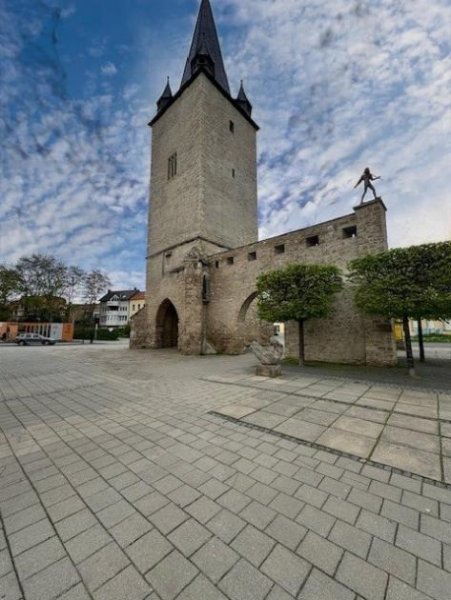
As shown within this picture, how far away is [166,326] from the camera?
63.5 ft

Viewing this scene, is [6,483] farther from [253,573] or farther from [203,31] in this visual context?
[203,31]

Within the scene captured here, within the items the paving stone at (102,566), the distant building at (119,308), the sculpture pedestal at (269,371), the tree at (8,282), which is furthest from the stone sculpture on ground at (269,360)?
the distant building at (119,308)

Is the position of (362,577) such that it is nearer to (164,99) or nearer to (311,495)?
(311,495)

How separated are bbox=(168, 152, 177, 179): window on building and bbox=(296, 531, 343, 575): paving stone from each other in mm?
20633

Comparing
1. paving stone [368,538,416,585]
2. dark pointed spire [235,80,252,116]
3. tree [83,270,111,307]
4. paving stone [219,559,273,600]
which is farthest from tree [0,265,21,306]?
paving stone [368,538,416,585]

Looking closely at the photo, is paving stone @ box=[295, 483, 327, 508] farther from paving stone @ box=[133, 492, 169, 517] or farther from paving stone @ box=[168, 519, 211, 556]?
paving stone @ box=[133, 492, 169, 517]

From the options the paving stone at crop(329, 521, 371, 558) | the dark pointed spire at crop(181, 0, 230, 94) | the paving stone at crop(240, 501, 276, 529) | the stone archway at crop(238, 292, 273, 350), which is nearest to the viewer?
the paving stone at crop(329, 521, 371, 558)

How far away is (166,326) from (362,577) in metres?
18.7

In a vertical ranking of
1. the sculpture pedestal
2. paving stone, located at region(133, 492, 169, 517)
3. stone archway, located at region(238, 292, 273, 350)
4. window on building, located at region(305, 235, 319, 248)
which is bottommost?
paving stone, located at region(133, 492, 169, 517)

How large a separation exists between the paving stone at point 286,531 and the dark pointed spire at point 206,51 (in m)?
23.7

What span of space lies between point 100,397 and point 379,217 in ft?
34.5

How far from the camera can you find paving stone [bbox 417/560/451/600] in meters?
1.37

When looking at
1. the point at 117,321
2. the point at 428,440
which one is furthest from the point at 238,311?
the point at 117,321

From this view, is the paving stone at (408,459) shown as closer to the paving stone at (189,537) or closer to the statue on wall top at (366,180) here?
the paving stone at (189,537)
